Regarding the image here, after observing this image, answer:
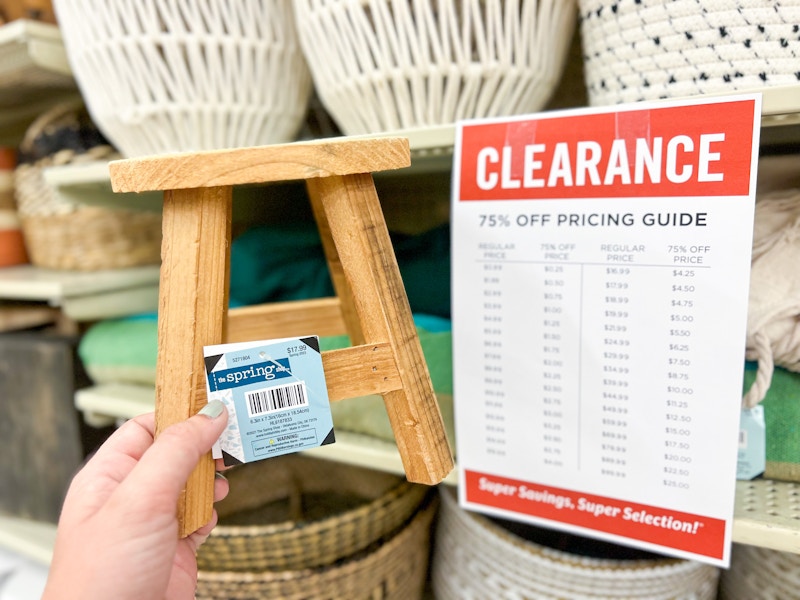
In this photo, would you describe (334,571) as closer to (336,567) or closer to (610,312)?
(336,567)

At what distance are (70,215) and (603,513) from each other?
31.3 inches

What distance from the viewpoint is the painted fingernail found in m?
0.34

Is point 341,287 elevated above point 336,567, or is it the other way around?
point 341,287

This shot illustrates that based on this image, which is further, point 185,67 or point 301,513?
point 301,513

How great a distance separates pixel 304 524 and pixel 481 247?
1.21ft

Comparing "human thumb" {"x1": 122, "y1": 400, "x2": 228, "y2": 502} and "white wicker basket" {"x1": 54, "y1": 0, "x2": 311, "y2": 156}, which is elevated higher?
"white wicker basket" {"x1": 54, "y1": 0, "x2": 311, "y2": 156}

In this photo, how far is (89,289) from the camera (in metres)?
0.75

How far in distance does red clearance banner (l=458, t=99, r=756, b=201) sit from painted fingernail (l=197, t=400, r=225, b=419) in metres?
0.28

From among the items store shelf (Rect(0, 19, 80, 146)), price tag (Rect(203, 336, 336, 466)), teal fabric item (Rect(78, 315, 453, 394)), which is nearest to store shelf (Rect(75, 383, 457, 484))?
teal fabric item (Rect(78, 315, 453, 394))

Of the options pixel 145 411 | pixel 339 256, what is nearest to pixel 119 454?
pixel 339 256

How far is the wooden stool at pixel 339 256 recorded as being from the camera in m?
0.32

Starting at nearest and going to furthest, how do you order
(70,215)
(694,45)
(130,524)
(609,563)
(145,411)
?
(130,524)
(694,45)
(609,563)
(145,411)
(70,215)

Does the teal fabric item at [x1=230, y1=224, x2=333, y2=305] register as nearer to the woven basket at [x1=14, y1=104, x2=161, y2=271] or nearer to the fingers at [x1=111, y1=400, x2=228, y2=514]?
the woven basket at [x1=14, y1=104, x2=161, y2=271]

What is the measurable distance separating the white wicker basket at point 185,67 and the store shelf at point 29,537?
61 centimetres
